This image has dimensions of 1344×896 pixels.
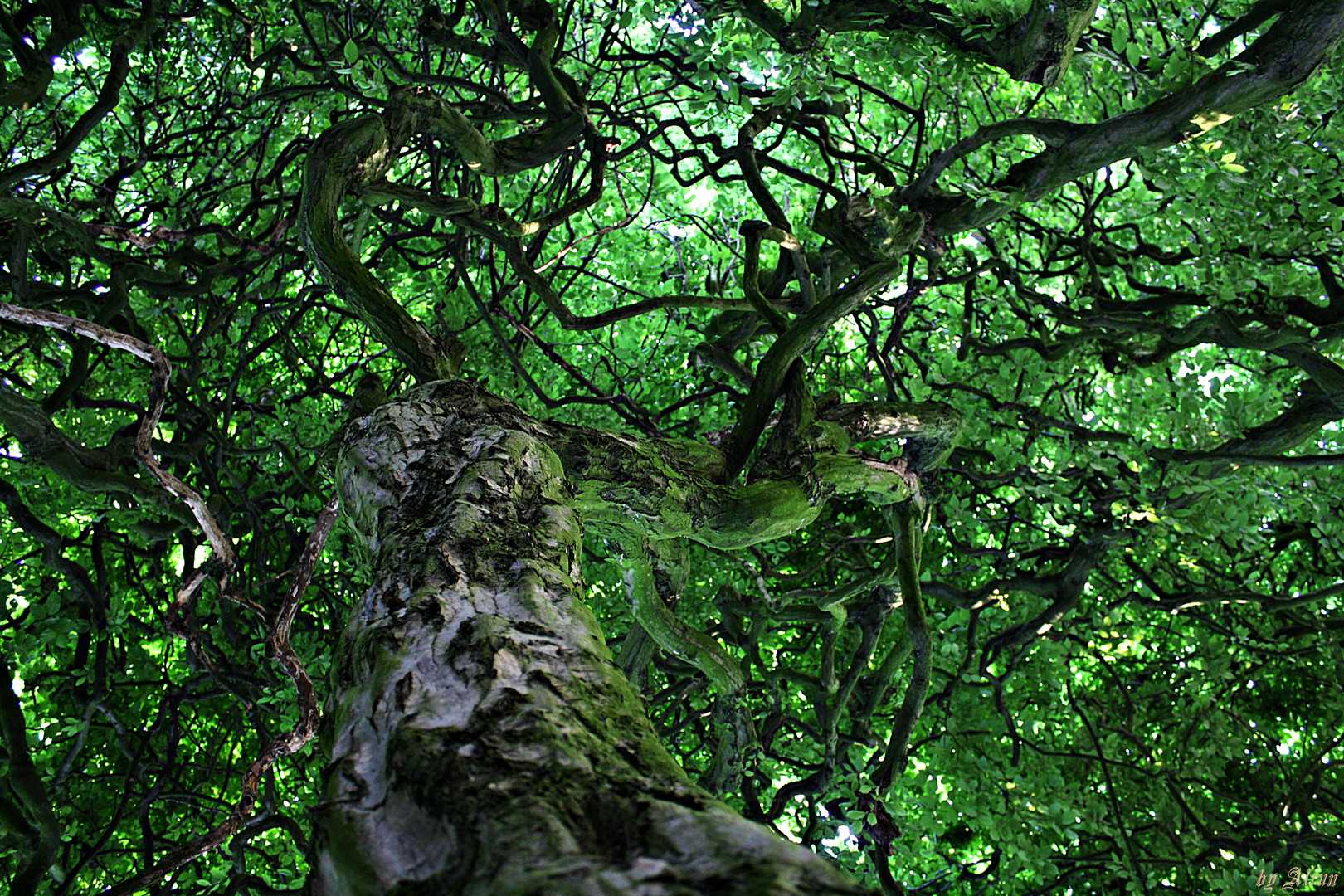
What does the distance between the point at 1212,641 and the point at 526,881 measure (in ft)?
24.4

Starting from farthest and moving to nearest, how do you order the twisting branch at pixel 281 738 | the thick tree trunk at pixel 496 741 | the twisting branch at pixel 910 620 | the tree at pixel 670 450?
the twisting branch at pixel 910 620, the twisting branch at pixel 281 738, the tree at pixel 670 450, the thick tree trunk at pixel 496 741

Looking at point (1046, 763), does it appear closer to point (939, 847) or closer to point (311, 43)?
point (939, 847)

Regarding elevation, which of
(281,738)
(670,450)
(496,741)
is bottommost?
(496,741)

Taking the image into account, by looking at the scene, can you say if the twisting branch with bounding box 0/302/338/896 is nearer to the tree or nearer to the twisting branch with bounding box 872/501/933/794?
the tree

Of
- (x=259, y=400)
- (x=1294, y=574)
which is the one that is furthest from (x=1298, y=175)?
(x=259, y=400)

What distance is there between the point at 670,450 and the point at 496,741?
5.93 feet

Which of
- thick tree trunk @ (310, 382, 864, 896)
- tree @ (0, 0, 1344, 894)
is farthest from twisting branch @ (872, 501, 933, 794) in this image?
thick tree trunk @ (310, 382, 864, 896)

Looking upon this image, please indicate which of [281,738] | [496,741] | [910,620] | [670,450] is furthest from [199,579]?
[910,620]

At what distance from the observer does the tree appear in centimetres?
175

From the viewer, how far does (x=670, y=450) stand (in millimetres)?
2992

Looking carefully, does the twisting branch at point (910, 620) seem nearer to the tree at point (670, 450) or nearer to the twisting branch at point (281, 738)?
the tree at point (670, 450)

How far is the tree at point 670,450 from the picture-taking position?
175cm

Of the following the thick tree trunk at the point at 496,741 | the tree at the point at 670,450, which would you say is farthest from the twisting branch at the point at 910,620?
the thick tree trunk at the point at 496,741

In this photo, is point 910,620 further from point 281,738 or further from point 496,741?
point 496,741
